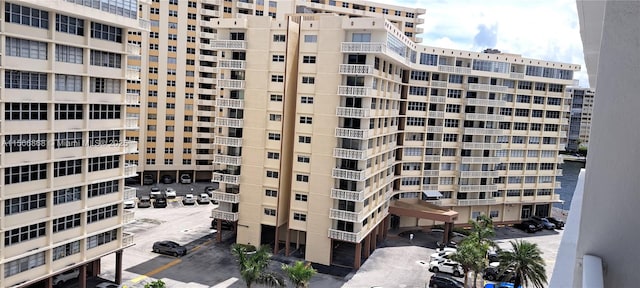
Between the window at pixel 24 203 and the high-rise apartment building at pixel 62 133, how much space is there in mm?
52

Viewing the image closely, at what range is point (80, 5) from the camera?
27.0 m

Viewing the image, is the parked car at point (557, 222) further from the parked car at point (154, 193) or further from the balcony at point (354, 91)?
the parked car at point (154, 193)

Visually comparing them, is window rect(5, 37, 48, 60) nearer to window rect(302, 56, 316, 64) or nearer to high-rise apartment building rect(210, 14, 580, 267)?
high-rise apartment building rect(210, 14, 580, 267)

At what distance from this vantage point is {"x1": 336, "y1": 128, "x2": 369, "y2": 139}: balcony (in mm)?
38094

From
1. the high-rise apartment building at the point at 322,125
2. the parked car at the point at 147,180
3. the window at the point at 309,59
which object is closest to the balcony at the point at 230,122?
the high-rise apartment building at the point at 322,125

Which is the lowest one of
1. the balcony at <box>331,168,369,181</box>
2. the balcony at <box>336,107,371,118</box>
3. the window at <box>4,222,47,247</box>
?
the window at <box>4,222,47,247</box>

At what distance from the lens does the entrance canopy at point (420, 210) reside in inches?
1869

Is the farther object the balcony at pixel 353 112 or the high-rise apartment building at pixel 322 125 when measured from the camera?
the high-rise apartment building at pixel 322 125

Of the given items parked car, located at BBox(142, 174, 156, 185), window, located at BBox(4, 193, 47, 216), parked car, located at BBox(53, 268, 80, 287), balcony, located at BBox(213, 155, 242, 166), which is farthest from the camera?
parked car, located at BBox(142, 174, 156, 185)

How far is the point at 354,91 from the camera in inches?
1496

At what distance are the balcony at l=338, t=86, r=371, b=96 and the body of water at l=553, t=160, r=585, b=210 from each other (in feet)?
188

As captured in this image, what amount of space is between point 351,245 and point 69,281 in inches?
907

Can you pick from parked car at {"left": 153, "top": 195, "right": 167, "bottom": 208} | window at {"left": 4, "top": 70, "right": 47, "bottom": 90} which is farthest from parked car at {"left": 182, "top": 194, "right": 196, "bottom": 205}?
window at {"left": 4, "top": 70, "right": 47, "bottom": 90}

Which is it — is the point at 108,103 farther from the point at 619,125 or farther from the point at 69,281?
the point at 619,125
